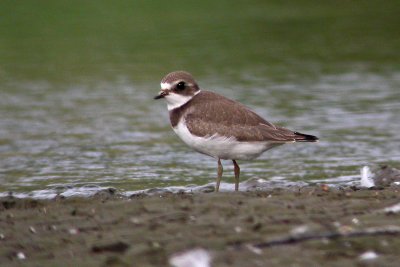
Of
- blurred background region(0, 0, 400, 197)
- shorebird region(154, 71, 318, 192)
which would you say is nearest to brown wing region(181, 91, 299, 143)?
shorebird region(154, 71, 318, 192)

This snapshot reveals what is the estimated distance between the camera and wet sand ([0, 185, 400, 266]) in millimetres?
6477

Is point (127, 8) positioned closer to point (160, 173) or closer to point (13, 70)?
point (13, 70)

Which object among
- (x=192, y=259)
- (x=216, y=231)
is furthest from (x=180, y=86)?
(x=192, y=259)

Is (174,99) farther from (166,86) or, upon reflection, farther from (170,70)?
(170,70)

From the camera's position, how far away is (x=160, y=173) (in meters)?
11.9

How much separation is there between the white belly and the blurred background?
44.4 inches

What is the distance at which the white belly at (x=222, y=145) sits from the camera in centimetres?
973

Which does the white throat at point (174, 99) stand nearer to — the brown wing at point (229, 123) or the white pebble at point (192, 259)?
the brown wing at point (229, 123)

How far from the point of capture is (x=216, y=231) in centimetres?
693

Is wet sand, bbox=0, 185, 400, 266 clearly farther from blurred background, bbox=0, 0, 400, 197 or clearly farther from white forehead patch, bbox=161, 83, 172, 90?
blurred background, bbox=0, 0, 400, 197

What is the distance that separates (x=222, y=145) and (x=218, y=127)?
187 mm

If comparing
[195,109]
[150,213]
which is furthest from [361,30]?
[150,213]

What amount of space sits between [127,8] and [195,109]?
13.9 metres

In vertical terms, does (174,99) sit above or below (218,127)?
above
